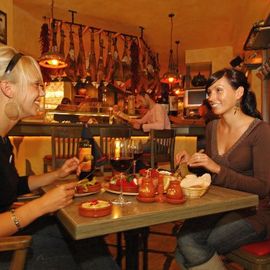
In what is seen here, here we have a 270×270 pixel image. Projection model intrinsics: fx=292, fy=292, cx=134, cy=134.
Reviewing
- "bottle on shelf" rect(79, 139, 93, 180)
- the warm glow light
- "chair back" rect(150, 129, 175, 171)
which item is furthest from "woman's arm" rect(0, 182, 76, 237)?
the warm glow light

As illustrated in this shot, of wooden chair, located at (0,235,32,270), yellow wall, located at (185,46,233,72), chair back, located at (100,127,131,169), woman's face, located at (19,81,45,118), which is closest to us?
wooden chair, located at (0,235,32,270)

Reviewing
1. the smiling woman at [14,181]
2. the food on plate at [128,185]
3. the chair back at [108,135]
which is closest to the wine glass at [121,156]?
the food on plate at [128,185]

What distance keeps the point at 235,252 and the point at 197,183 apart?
49cm

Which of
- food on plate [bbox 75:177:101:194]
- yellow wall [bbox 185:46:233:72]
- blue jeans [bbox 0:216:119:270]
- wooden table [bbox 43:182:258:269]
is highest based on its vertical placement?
yellow wall [bbox 185:46:233:72]

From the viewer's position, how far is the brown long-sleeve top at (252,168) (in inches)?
59.7

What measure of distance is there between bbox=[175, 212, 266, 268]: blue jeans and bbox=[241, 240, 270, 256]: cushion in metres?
0.02

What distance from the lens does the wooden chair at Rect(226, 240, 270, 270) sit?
4.56 feet

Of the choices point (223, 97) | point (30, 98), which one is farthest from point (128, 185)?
point (223, 97)

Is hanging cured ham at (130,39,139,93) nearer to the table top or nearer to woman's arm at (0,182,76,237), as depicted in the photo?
the table top

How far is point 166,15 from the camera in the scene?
5.39 metres

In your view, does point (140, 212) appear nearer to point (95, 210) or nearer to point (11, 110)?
→ point (95, 210)

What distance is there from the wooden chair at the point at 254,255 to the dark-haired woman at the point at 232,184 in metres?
0.03

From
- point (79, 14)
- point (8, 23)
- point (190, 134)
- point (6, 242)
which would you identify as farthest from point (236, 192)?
point (79, 14)

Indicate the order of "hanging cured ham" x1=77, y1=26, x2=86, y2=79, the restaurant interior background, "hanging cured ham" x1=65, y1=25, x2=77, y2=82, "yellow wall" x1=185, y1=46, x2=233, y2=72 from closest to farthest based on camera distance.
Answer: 1. the restaurant interior background
2. "hanging cured ham" x1=65, y1=25, x2=77, y2=82
3. "hanging cured ham" x1=77, y1=26, x2=86, y2=79
4. "yellow wall" x1=185, y1=46, x2=233, y2=72
